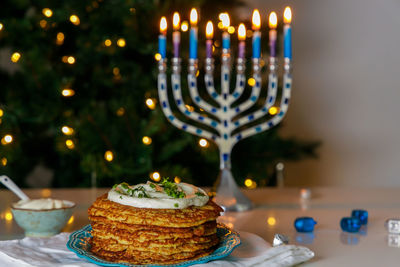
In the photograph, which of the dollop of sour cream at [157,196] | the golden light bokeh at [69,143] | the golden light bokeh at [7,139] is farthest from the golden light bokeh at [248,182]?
the dollop of sour cream at [157,196]

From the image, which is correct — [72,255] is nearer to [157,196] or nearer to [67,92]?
[157,196]

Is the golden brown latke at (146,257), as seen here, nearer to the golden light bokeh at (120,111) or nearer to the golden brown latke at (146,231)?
the golden brown latke at (146,231)

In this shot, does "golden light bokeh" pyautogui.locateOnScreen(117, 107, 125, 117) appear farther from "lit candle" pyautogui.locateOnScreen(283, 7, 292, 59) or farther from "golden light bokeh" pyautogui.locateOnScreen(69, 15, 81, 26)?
"lit candle" pyautogui.locateOnScreen(283, 7, 292, 59)

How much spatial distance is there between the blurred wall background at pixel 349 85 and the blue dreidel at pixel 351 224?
1585mm

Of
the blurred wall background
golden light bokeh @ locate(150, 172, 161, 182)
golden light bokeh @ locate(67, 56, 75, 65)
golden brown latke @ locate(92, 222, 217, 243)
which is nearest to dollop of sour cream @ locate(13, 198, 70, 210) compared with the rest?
golden brown latke @ locate(92, 222, 217, 243)

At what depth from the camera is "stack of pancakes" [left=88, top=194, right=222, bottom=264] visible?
0.91 meters

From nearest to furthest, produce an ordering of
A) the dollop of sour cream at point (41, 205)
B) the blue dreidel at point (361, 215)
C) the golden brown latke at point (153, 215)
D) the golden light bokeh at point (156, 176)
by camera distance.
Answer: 1. the golden brown latke at point (153, 215)
2. the dollop of sour cream at point (41, 205)
3. the blue dreidel at point (361, 215)
4. the golden light bokeh at point (156, 176)

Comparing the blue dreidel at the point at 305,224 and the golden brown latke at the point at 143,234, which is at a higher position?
the golden brown latke at the point at 143,234

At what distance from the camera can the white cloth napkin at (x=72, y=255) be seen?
945 mm

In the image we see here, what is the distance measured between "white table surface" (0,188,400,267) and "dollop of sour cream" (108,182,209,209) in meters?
0.23

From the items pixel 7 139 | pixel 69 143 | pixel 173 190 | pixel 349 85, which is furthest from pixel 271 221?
pixel 349 85

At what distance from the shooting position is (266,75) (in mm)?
2627

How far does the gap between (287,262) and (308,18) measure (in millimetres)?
1985

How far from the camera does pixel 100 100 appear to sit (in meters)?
2.38
